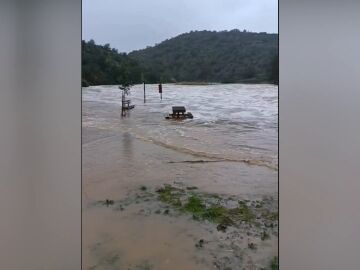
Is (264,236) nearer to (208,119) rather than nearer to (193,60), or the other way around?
(208,119)

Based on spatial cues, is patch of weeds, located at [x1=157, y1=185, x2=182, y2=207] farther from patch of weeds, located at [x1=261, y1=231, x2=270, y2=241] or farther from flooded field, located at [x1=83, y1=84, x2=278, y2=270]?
patch of weeds, located at [x1=261, y1=231, x2=270, y2=241]

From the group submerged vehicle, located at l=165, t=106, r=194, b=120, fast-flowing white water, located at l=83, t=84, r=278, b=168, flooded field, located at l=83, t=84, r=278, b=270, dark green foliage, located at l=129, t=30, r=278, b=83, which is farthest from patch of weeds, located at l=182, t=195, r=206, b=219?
dark green foliage, located at l=129, t=30, r=278, b=83

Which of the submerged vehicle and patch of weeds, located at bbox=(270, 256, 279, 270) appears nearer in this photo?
patch of weeds, located at bbox=(270, 256, 279, 270)

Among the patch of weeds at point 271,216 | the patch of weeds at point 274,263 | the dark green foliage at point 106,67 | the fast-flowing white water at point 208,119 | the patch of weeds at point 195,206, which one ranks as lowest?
the patch of weeds at point 274,263

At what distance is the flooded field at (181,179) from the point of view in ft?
8.38

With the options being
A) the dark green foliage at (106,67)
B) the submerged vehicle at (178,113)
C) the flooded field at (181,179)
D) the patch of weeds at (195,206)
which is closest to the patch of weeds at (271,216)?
the flooded field at (181,179)

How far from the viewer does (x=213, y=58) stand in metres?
2.67

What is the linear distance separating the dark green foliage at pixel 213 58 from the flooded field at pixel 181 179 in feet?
0.29

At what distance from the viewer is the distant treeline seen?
103 inches

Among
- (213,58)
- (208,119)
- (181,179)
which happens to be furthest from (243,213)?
(213,58)

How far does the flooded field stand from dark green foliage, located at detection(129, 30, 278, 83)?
0.09 meters

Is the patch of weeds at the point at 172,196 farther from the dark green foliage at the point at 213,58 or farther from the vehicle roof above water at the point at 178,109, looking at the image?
the dark green foliage at the point at 213,58
